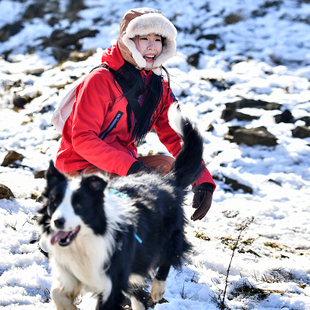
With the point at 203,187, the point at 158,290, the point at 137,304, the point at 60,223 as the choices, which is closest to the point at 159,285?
the point at 158,290

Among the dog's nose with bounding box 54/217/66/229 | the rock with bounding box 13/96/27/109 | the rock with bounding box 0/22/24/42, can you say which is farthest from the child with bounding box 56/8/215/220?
the rock with bounding box 0/22/24/42

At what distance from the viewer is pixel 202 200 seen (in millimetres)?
2842

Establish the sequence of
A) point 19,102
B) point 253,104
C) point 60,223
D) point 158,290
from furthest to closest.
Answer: point 19,102 → point 253,104 → point 158,290 → point 60,223

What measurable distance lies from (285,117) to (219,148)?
1631 mm

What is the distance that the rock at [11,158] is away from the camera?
527 cm

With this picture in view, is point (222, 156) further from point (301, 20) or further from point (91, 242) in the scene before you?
point (301, 20)

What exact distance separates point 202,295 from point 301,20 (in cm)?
975

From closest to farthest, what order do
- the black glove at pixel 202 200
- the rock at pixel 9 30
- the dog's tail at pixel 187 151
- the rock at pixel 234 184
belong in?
1. the dog's tail at pixel 187 151
2. the black glove at pixel 202 200
3. the rock at pixel 234 184
4. the rock at pixel 9 30

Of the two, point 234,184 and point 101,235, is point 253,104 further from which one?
point 101,235

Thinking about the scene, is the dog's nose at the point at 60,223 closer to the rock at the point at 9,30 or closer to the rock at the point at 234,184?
the rock at the point at 234,184

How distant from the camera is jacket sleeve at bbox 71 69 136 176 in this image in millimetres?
2555

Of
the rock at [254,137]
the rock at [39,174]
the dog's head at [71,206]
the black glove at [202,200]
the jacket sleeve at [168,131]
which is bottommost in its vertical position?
the rock at [39,174]

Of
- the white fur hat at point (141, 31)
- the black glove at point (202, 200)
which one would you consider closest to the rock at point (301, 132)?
the black glove at point (202, 200)

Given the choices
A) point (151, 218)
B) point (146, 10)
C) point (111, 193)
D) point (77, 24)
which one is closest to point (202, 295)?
point (151, 218)
